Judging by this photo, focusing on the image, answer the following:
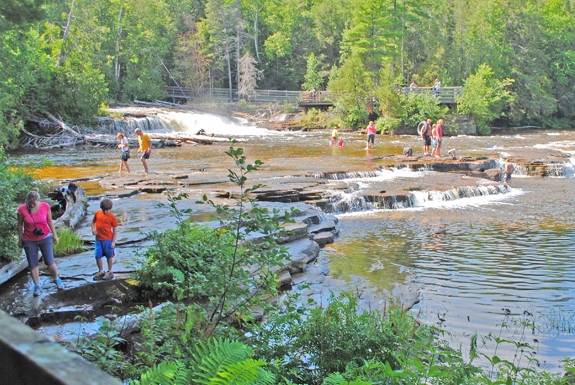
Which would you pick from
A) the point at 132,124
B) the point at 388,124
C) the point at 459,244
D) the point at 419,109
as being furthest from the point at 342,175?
the point at 419,109

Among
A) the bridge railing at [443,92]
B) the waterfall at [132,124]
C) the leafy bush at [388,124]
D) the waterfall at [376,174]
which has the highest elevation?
the bridge railing at [443,92]

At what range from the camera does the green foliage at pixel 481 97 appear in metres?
39.0

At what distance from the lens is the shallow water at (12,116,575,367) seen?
728 centimetres

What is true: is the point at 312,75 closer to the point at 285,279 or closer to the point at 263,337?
the point at 285,279

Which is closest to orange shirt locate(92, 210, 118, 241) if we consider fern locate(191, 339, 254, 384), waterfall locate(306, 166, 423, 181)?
fern locate(191, 339, 254, 384)

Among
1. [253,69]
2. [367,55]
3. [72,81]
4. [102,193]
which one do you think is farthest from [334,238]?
[253,69]

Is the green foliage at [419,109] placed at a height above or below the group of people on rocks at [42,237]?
above

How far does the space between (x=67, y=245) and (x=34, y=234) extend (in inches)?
60.4

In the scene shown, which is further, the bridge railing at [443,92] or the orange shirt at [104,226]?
the bridge railing at [443,92]

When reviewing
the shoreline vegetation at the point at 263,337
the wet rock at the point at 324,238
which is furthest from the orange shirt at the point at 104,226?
the wet rock at the point at 324,238

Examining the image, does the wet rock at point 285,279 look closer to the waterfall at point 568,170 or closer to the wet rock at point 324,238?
the wet rock at point 324,238

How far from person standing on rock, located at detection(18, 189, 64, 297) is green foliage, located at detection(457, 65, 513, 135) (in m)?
37.2

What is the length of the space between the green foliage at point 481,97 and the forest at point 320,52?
0.12 meters

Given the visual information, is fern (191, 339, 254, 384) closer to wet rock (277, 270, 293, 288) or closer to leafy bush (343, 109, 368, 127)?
wet rock (277, 270, 293, 288)
